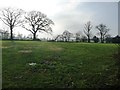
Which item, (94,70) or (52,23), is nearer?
(94,70)

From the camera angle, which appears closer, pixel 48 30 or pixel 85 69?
pixel 85 69

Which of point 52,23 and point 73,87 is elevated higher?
point 52,23

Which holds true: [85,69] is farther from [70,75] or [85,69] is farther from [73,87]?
[73,87]

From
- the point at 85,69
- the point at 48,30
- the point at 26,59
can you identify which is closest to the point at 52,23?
the point at 48,30

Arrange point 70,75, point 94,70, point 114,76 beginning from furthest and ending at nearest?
point 94,70 < point 70,75 < point 114,76

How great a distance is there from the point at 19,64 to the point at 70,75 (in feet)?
18.0

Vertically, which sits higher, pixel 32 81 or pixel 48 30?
pixel 48 30

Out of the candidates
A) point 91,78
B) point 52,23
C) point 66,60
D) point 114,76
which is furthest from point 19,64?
point 52,23

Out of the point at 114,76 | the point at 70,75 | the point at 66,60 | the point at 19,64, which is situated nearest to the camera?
the point at 114,76

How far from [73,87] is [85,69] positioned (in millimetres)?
3909

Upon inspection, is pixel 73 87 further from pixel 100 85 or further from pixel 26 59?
pixel 26 59

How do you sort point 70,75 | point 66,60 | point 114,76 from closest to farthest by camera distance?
point 114,76
point 70,75
point 66,60

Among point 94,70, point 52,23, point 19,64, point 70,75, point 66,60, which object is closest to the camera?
point 70,75

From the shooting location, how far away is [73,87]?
1313 centimetres
